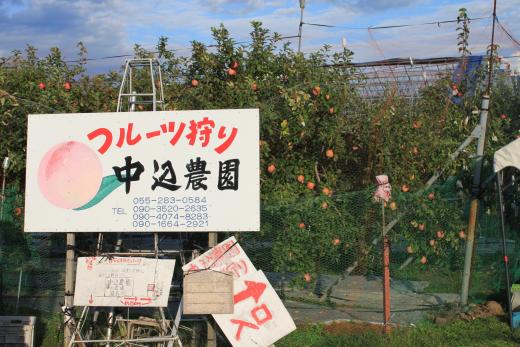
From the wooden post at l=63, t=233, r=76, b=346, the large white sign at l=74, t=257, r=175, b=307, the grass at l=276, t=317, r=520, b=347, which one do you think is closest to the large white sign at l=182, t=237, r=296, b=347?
the large white sign at l=74, t=257, r=175, b=307

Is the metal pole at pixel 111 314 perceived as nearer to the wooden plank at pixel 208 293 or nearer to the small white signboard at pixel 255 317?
the wooden plank at pixel 208 293

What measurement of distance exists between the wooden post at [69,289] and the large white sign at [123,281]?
200mm

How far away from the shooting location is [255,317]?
258 inches

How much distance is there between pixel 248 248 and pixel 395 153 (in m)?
2.28

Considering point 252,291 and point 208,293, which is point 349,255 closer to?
point 252,291

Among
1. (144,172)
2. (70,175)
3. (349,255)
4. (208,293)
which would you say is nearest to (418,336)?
(349,255)

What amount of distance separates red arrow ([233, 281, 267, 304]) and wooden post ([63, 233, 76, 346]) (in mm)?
1729

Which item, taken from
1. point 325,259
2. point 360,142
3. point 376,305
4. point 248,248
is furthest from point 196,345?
point 360,142

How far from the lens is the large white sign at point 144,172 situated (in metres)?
6.43

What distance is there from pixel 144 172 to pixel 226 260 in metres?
1.20

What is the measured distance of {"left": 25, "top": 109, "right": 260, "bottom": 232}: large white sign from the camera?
21.1 feet

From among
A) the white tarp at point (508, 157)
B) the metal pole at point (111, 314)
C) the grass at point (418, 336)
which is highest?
the white tarp at point (508, 157)

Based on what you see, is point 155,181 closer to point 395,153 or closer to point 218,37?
point 218,37

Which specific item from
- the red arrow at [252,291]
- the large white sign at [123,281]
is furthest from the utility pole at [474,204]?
the large white sign at [123,281]
